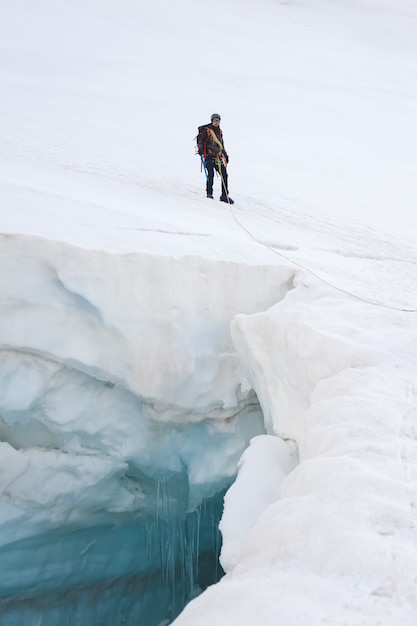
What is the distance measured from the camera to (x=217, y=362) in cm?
382

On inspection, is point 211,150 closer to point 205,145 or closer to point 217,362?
point 205,145

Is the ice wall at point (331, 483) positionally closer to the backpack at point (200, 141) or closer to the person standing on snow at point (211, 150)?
the person standing on snow at point (211, 150)

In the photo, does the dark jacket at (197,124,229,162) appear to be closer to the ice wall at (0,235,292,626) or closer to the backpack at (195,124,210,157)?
the backpack at (195,124,210,157)

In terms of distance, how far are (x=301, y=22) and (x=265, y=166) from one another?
15.5 m

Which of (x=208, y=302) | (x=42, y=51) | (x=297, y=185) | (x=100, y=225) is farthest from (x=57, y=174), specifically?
(x=42, y=51)

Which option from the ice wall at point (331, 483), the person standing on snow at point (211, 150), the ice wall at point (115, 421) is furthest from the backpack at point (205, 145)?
the ice wall at point (331, 483)

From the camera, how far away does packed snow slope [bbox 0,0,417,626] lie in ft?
5.48

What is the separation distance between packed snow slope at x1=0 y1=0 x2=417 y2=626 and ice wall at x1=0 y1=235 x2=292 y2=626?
0.01 metres

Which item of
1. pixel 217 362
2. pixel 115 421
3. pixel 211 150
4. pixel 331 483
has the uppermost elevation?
pixel 211 150

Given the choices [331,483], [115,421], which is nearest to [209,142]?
[115,421]

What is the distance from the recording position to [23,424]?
3998 mm

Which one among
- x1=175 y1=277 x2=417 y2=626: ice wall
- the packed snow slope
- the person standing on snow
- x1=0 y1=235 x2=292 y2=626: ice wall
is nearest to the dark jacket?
the person standing on snow

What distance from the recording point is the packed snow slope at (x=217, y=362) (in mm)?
1670

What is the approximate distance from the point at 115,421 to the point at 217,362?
2.76 feet
